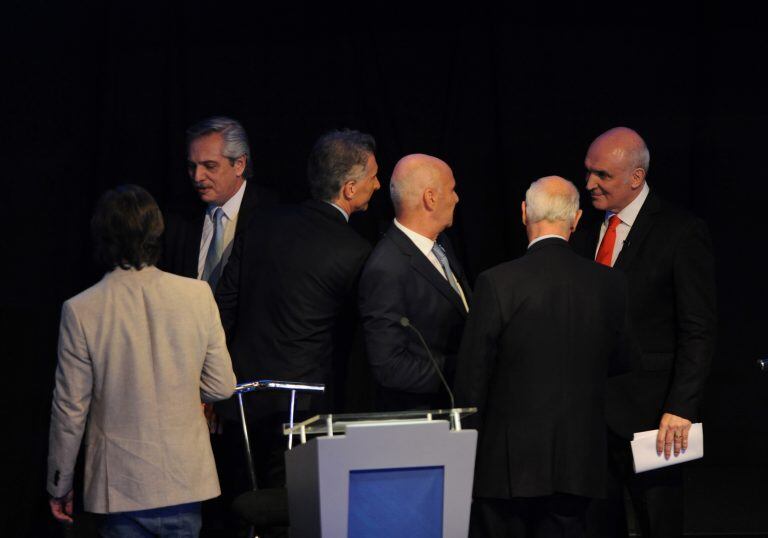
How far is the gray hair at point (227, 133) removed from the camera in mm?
4836

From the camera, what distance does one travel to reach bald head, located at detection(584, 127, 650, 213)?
4.59 meters

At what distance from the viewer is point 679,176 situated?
Answer: 516 cm

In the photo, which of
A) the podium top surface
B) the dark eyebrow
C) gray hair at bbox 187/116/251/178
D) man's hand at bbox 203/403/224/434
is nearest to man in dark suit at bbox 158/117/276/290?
gray hair at bbox 187/116/251/178

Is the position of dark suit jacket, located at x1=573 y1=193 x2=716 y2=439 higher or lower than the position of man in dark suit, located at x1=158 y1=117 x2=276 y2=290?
lower

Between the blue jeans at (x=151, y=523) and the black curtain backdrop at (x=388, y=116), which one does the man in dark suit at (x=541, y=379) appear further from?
the black curtain backdrop at (x=388, y=116)

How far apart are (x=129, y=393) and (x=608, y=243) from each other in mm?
2095

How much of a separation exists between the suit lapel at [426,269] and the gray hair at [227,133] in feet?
3.35

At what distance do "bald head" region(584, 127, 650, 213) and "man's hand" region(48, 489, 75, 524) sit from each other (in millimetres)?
2363

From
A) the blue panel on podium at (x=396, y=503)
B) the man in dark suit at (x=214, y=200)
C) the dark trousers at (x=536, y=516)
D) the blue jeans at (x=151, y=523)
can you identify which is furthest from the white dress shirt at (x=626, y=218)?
the blue jeans at (x=151, y=523)

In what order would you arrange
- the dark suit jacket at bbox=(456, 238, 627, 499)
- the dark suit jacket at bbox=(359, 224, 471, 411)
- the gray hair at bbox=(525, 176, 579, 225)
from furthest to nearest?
the dark suit jacket at bbox=(359, 224, 471, 411)
the gray hair at bbox=(525, 176, 579, 225)
the dark suit jacket at bbox=(456, 238, 627, 499)

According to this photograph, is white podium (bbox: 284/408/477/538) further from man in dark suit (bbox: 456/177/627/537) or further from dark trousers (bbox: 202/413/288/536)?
dark trousers (bbox: 202/413/288/536)

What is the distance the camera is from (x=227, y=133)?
15.9ft

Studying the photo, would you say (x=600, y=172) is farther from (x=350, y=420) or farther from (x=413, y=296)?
(x=350, y=420)

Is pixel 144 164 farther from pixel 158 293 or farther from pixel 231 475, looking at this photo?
pixel 158 293
